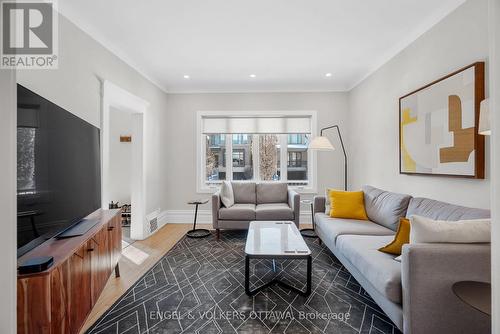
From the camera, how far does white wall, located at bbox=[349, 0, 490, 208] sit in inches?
80.5

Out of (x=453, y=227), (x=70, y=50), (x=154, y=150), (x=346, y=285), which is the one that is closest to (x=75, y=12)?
(x=70, y=50)

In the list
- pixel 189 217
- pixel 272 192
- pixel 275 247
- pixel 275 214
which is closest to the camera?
pixel 275 247

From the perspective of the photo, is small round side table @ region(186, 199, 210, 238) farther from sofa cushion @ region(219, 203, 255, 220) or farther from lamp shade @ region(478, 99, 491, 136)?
lamp shade @ region(478, 99, 491, 136)

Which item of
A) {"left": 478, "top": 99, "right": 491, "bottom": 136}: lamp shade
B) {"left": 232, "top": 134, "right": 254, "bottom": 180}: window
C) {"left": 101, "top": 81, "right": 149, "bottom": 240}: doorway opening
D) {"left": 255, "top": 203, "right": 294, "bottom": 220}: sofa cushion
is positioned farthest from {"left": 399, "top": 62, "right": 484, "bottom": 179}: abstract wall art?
{"left": 101, "top": 81, "right": 149, "bottom": 240}: doorway opening

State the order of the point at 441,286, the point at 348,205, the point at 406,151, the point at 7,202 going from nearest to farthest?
the point at 7,202, the point at 441,286, the point at 406,151, the point at 348,205

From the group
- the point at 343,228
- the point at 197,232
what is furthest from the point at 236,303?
the point at 197,232

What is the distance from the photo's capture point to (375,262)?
1848 millimetres

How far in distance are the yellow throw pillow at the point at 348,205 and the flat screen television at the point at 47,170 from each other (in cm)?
281

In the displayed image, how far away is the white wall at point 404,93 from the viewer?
2045 millimetres

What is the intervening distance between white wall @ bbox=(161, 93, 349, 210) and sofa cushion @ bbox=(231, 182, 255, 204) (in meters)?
0.77

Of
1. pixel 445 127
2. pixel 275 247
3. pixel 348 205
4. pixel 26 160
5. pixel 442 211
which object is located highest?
pixel 445 127

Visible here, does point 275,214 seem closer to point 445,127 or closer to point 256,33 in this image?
point 445,127

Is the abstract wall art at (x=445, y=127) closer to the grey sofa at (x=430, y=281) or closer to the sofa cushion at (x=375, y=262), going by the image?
the grey sofa at (x=430, y=281)

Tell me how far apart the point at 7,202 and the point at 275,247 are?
1934 millimetres
